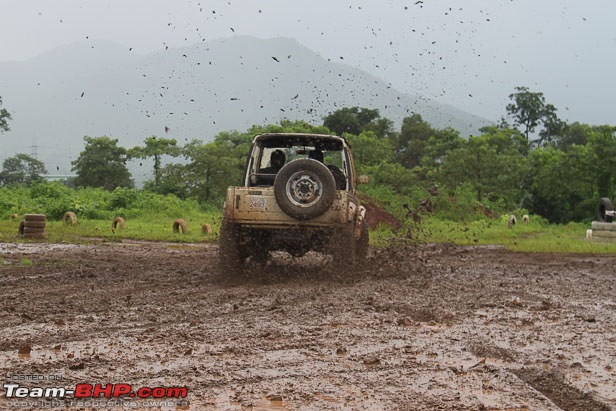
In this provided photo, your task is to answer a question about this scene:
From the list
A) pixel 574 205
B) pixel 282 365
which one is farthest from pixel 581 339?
pixel 574 205

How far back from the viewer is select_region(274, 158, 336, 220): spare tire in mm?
8789

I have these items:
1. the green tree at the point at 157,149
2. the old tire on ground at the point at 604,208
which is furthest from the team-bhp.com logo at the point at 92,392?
the green tree at the point at 157,149

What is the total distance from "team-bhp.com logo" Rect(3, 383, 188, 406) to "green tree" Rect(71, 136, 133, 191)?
51.9 meters

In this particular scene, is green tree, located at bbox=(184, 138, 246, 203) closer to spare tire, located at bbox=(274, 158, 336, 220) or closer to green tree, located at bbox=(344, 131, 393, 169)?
green tree, located at bbox=(344, 131, 393, 169)

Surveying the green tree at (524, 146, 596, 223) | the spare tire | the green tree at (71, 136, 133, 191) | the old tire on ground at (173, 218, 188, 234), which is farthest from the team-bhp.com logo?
the green tree at (71, 136, 133, 191)

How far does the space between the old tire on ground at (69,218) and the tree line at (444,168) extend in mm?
5752

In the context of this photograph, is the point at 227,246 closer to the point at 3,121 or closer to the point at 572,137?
the point at 3,121

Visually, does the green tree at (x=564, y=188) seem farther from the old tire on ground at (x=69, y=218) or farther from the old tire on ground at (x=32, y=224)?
the old tire on ground at (x=32, y=224)

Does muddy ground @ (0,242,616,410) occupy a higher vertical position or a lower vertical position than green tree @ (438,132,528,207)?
lower

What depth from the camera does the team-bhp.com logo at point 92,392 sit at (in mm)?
3795

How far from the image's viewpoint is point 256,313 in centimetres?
659

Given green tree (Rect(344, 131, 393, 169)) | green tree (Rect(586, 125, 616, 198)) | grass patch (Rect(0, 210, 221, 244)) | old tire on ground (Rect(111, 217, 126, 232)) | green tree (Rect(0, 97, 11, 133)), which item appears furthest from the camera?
green tree (Rect(0, 97, 11, 133))

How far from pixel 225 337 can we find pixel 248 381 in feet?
4.24

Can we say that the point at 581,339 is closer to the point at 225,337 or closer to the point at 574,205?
the point at 225,337
